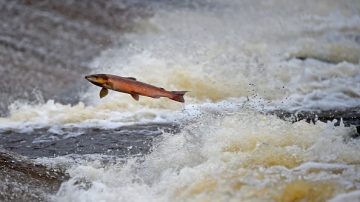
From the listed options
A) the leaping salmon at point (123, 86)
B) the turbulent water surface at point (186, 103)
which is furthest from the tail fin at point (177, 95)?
the turbulent water surface at point (186, 103)

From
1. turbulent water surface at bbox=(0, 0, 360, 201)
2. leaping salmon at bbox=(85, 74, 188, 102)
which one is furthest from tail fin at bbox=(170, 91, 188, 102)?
turbulent water surface at bbox=(0, 0, 360, 201)

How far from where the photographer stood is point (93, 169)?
4730mm

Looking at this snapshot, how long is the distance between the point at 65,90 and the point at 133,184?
4.31 meters

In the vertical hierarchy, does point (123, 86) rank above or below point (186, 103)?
above

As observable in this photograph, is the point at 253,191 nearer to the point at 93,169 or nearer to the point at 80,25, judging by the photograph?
the point at 93,169

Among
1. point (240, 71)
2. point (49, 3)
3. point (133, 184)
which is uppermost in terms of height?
point (49, 3)

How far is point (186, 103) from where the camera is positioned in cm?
734

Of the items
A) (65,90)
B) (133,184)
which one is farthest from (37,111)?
(133,184)

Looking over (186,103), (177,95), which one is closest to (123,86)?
(177,95)

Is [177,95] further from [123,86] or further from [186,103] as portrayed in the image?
[186,103]

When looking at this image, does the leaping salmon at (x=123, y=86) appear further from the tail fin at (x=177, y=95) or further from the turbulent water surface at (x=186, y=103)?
the turbulent water surface at (x=186, y=103)

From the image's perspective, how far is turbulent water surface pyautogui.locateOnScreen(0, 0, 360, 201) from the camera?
4195mm

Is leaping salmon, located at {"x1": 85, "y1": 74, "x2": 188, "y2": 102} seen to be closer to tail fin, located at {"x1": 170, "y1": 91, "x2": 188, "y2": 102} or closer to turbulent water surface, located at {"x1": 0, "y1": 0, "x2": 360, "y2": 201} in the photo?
tail fin, located at {"x1": 170, "y1": 91, "x2": 188, "y2": 102}

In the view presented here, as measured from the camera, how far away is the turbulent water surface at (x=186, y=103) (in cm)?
420
